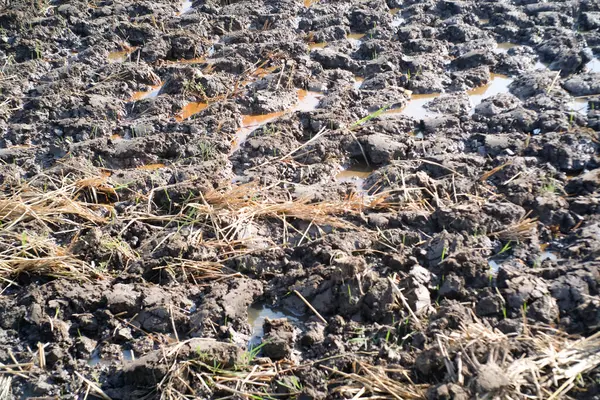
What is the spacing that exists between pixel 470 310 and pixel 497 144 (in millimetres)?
1870

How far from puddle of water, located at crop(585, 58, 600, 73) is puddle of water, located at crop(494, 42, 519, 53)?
2.50ft

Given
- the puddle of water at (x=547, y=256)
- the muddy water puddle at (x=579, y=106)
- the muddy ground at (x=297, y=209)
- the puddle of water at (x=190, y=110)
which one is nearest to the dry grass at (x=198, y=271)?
the muddy ground at (x=297, y=209)

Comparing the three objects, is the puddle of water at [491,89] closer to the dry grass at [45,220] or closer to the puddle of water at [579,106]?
the puddle of water at [579,106]

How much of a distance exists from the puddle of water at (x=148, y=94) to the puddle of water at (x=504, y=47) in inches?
133

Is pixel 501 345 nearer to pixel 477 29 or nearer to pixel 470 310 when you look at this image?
pixel 470 310

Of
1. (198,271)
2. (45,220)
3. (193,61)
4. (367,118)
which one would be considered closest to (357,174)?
(367,118)

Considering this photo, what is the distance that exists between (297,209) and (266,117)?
1.52m

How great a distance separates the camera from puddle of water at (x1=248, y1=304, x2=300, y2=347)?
3.39 metres

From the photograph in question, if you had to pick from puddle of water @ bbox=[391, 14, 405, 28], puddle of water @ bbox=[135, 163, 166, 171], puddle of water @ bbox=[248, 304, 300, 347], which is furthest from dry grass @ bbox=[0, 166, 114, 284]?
puddle of water @ bbox=[391, 14, 405, 28]

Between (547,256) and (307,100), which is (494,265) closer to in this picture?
(547,256)

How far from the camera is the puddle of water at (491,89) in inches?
219

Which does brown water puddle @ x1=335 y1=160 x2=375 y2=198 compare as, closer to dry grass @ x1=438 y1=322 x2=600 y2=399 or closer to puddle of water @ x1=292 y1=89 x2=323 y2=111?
puddle of water @ x1=292 y1=89 x2=323 y2=111

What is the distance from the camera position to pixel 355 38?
263 inches

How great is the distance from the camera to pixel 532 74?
5.68 m
